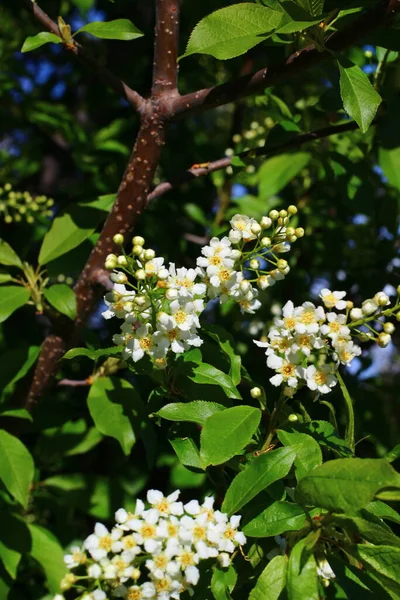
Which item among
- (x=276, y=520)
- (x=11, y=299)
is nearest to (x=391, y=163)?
(x=11, y=299)

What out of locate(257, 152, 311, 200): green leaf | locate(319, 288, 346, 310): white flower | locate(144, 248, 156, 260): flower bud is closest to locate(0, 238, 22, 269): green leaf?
locate(144, 248, 156, 260): flower bud

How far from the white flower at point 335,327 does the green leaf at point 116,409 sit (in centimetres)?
63

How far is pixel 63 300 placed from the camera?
1629mm

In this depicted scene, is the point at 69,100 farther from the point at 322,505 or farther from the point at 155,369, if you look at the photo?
the point at 322,505

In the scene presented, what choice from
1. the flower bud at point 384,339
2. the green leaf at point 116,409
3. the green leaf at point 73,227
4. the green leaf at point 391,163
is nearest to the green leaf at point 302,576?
the flower bud at point 384,339

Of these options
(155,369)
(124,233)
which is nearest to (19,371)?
(124,233)

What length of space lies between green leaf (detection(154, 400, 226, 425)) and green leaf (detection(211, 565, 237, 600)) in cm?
24

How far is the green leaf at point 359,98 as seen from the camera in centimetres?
126

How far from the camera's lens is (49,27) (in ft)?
5.11

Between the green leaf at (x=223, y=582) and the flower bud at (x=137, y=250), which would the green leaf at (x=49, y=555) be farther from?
the flower bud at (x=137, y=250)

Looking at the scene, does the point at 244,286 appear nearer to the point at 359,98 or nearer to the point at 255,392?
the point at 255,392

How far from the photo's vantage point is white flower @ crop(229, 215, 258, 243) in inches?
51.1

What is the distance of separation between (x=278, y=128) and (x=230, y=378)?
2.70ft

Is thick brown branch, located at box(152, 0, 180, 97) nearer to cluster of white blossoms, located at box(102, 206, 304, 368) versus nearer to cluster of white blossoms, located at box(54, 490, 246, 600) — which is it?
cluster of white blossoms, located at box(102, 206, 304, 368)
